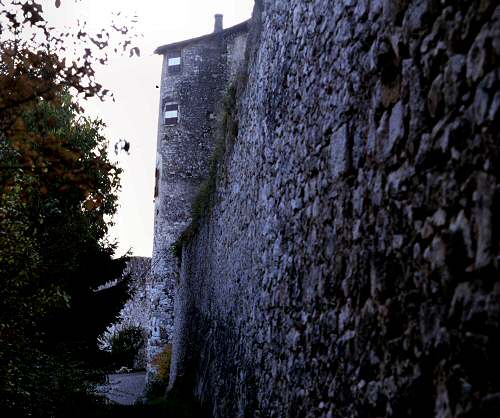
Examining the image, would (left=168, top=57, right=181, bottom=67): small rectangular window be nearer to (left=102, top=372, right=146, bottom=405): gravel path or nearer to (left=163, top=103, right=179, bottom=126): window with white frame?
(left=163, top=103, right=179, bottom=126): window with white frame

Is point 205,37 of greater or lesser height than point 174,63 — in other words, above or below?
above

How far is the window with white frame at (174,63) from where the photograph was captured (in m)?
24.4

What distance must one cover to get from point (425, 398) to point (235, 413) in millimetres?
4479

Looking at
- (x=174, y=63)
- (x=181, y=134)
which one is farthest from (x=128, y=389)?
(x=174, y=63)

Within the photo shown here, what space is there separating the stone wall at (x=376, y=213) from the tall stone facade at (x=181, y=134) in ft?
55.1

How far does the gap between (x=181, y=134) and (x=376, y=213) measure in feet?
69.1

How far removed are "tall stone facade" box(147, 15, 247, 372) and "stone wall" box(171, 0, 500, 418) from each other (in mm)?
16803

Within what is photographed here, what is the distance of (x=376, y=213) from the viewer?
2.88 meters

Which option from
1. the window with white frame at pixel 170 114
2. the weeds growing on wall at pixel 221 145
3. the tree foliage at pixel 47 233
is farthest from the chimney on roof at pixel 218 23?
the weeds growing on wall at pixel 221 145

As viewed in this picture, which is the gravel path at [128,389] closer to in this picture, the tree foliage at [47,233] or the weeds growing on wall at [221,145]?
the tree foliage at [47,233]

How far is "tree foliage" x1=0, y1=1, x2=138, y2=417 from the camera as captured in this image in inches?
187

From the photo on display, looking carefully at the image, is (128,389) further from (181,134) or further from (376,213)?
(376,213)

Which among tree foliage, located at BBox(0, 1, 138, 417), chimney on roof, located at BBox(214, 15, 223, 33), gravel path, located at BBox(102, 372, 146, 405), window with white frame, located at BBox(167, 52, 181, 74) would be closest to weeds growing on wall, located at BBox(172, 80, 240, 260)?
tree foliage, located at BBox(0, 1, 138, 417)

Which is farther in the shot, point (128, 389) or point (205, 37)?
point (205, 37)
